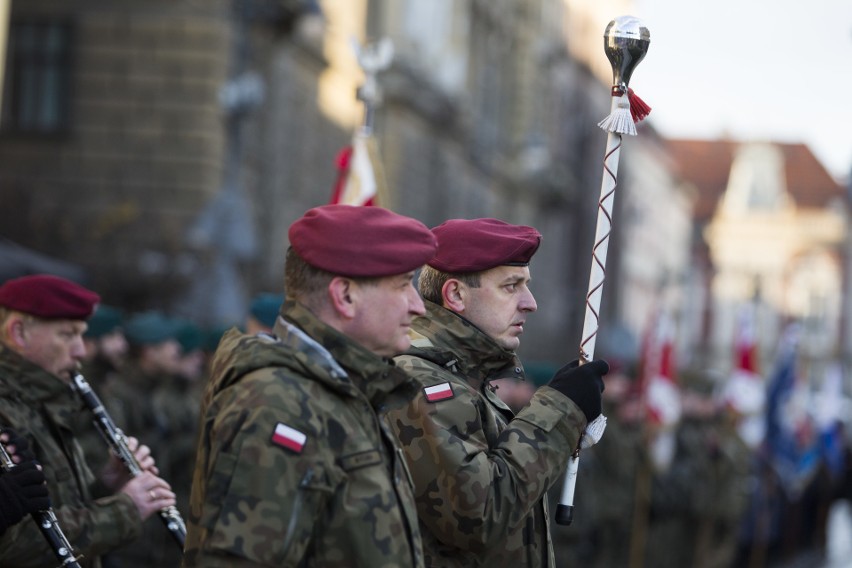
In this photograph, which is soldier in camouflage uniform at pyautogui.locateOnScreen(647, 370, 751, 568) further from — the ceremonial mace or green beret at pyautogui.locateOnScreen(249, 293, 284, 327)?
the ceremonial mace

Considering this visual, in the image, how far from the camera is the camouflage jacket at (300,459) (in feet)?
13.1

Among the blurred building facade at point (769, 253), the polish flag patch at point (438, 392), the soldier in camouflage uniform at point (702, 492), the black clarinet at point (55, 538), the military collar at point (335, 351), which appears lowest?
the blurred building facade at point (769, 253)

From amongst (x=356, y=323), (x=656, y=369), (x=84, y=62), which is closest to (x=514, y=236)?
(x=356, y=323)

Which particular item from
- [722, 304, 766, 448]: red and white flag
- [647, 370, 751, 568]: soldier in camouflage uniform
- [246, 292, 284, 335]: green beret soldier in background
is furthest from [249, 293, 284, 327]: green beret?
[722, 304, 766, 448]: red and white flag

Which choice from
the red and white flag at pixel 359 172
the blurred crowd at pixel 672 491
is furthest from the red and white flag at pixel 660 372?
the red and white flag at pixel 359 172

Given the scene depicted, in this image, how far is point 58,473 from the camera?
6215mm

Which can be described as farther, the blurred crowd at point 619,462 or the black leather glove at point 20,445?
the blurred crowd at point 619,462

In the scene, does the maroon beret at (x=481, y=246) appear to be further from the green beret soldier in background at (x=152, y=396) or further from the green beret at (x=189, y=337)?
the green beret at (x=189, y=337)

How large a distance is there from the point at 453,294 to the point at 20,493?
1413 mm

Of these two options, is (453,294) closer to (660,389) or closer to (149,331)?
(149,331)

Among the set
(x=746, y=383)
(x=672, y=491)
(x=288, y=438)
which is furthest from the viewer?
(x=746, y=383)

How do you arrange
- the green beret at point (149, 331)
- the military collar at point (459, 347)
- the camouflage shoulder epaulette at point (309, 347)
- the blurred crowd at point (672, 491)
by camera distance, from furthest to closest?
the blurred crowd at point (672, 491)
the green beret at point (149, 331)
the military collar at point (459, 347)
the camouflage shoulder epaulette at point (309, 347)

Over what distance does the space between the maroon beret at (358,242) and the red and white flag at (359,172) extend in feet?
20.7

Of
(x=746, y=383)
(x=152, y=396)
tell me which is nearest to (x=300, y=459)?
(x=152, y=396)
